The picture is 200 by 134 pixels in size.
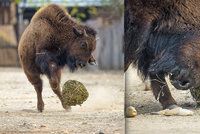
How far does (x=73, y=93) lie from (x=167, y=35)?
42cm

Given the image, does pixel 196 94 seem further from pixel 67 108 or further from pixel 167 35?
pixel 67 108

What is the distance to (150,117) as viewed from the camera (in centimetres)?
234

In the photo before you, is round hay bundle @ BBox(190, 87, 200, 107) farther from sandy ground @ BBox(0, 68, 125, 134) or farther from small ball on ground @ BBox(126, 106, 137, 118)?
sandy ground @ BBox(0, 68, 125, 134)

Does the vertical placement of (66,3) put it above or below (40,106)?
above

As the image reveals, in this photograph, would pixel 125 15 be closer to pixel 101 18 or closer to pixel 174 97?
pixel 101 18

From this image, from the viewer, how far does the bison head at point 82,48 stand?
→ 2.14 meters

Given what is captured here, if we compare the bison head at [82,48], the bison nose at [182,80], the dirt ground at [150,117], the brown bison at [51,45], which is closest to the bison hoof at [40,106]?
the brown bison at [51,45]

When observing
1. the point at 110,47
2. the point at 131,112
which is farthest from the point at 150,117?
the point at 110,47

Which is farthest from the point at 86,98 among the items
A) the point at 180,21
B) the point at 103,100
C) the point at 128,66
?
the point at 180,21

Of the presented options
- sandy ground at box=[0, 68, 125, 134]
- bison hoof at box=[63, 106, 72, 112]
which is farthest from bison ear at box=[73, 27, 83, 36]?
bison hoof at box=[63, 106, 72, 112]

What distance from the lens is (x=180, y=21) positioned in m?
2.30

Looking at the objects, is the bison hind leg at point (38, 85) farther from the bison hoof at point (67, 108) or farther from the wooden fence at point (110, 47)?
the wooden fence at point (110, 47)

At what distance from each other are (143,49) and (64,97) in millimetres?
406

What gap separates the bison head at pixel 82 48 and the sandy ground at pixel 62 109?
35 millimetres
